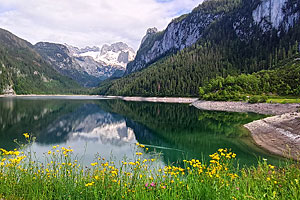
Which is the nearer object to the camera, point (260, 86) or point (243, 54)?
point (260, 86)

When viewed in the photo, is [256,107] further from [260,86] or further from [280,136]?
[280,136]

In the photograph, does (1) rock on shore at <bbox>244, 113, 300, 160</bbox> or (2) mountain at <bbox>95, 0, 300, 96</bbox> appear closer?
(1) rock on shore at <bbox>244, 113, 300, 160</bbox>

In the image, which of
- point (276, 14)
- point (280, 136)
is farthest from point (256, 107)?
point (276, 14)

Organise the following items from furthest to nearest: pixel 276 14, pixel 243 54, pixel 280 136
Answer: pixel 243 54
pixel 276 14
pixel 280 136

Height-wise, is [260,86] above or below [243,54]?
below

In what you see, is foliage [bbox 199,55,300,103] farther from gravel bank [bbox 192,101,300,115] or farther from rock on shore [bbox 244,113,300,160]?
rock on shore [bbox 244,113,300,160]

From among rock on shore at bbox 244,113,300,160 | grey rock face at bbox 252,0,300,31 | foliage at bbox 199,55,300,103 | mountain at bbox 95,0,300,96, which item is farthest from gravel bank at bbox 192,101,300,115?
grey rock face at bbox 252,0,300,31

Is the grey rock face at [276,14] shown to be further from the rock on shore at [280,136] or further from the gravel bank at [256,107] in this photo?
the rock on shore at [280,136]

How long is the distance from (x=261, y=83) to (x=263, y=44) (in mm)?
99382

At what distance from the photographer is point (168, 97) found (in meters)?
146

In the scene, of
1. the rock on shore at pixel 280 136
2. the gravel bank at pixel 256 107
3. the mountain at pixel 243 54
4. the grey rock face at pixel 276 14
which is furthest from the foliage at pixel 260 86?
the grey rock face at pixel 276 14

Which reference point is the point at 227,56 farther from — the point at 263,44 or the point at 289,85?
the point at 289,85

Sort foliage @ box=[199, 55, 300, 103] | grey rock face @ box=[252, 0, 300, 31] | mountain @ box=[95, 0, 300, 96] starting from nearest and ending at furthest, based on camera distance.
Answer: foliage @ box=[199, 55, 300, 103] → mountain @ box=[95, 0, 300, 96] → grey rock face @ box=[252, 0, 300, 31]

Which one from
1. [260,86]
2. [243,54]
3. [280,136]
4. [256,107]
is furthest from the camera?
[243,54]
